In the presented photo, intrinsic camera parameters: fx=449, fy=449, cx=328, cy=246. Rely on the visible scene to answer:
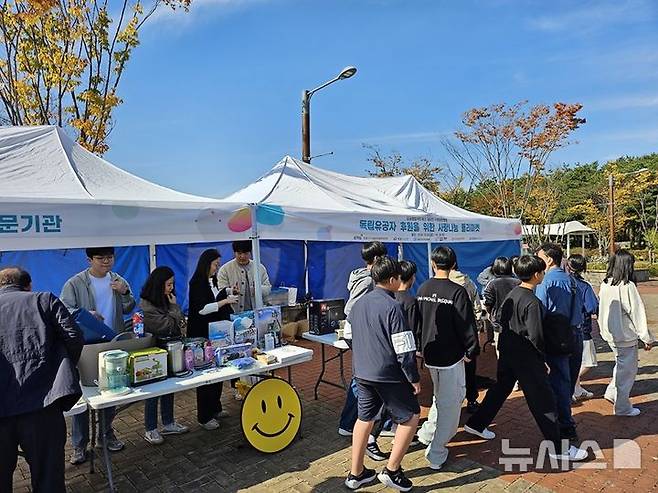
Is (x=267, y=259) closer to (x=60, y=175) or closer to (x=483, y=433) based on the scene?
(x=60, y=175)

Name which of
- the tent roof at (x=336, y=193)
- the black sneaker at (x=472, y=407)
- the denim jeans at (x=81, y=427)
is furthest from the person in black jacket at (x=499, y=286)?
the denim jeans at (x=81, y=427)

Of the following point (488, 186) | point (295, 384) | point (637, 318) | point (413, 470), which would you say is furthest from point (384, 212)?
point (488, 186)

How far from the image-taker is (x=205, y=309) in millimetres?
3873

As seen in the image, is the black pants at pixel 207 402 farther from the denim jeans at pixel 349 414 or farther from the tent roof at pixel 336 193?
the tent roof at pixel 336 193

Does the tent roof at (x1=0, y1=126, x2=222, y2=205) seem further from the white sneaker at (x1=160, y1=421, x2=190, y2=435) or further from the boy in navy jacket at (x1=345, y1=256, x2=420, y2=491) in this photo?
the boy in navy jacket at (x1=345, y1=256, x2=420, y2=491)

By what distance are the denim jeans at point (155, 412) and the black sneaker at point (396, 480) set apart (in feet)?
6.38

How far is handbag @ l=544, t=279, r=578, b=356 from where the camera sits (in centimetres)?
331

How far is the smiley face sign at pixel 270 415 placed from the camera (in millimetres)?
3445

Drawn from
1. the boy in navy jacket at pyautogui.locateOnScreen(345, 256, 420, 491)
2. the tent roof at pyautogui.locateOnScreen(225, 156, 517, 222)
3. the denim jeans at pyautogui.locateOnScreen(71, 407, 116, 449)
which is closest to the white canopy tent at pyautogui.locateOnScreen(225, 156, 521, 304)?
the tent roof at pyautogui.locateOnScreen(225, 156, 517, 222)

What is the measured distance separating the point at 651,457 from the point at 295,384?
3460 millimetres

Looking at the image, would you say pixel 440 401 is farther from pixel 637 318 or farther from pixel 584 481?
pixel 637 318

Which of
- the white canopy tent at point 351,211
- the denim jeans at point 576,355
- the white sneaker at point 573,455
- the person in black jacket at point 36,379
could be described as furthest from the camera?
the white canopy tent at point 351,211

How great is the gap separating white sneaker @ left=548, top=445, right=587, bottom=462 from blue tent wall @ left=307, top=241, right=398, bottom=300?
5.07m

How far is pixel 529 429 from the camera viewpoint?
385 cm
